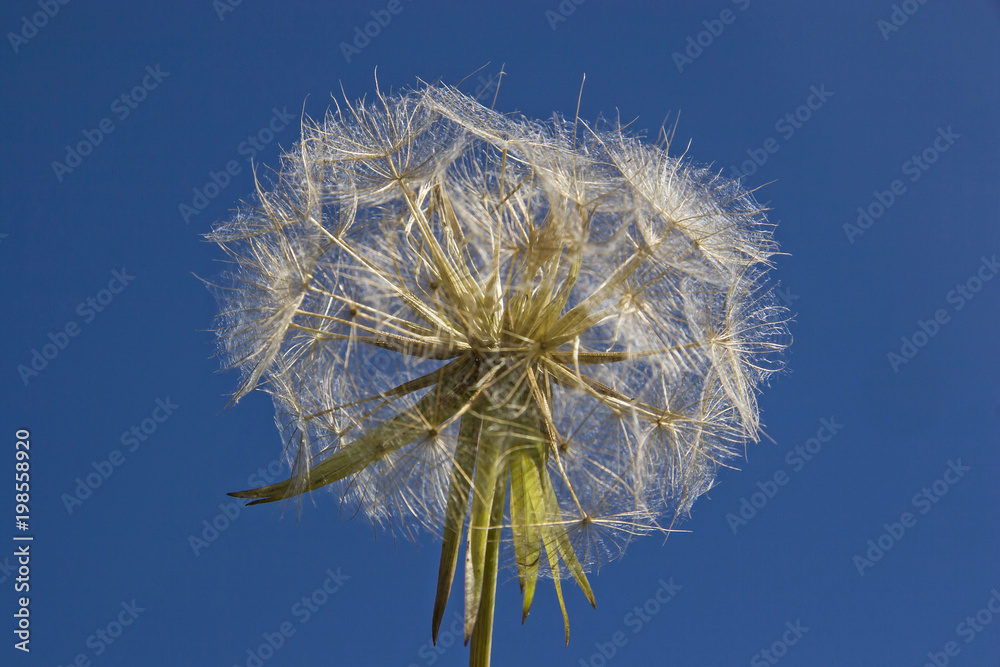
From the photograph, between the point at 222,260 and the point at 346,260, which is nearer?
the point at 346,260

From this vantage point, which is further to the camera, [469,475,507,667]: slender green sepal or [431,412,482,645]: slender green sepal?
[469,475,507,667]: slender green sepal

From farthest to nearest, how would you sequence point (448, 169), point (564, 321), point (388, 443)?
point (448, 169) < point (564, 321) < point (388, 443)

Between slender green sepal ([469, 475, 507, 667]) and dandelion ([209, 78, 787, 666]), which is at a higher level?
dandelion ([209, 78, 787, 666])

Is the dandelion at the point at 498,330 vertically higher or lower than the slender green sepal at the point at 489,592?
higher

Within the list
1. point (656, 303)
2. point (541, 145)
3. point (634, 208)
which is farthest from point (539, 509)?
point (541, 145)

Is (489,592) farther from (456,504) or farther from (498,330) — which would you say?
(498,330)

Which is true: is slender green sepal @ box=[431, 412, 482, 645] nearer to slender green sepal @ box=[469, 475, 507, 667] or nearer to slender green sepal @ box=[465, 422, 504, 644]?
slender green sepal @ box=[465, 422, 504, 644]

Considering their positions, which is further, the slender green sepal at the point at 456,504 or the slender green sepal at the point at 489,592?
the slender green sepal at the point at 489,592

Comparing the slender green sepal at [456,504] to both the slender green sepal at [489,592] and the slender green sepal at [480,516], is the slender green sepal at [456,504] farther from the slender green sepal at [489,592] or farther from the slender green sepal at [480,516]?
the slender green sepal at [489,592]

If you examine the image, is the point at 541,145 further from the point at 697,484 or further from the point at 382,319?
the point at 697,484
